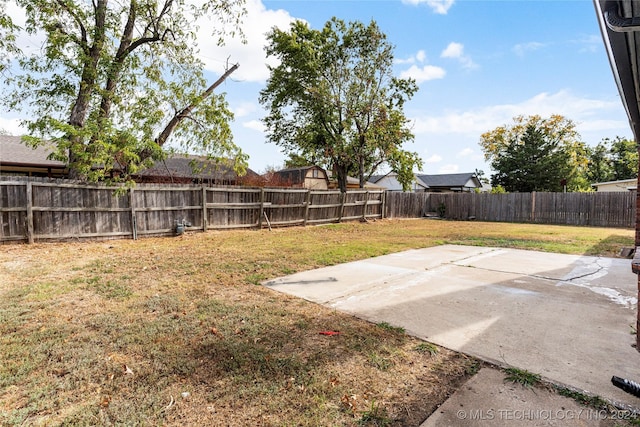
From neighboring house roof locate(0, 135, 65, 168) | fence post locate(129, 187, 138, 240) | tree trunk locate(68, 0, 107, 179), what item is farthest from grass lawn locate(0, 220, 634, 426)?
neighboring house roof locate(0, 135, 65, 168)

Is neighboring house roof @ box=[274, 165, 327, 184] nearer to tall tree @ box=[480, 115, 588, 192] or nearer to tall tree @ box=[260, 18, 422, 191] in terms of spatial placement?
tall tree @ box=[260, 18, 422, 191]

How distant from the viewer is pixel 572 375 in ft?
6.93

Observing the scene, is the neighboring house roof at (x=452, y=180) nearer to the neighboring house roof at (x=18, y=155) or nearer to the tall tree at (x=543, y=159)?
the tall tree at (x=543, y=159)

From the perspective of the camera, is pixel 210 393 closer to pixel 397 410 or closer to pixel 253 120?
pixel 397 410

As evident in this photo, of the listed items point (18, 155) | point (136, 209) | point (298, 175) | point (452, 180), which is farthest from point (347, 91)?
point (452, 180)

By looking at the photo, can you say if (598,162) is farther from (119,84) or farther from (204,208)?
(119,84)

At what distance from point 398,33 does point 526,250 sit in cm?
1431

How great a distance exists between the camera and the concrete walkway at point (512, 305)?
2.32 m

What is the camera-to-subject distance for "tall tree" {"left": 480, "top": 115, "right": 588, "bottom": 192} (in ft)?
85.2

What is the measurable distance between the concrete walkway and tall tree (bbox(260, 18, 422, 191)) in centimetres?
1240

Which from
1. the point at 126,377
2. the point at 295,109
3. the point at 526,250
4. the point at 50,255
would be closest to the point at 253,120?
the point at 295,109

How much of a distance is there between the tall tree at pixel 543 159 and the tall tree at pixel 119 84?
2597 centimetres

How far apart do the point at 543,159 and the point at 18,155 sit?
1361 inches

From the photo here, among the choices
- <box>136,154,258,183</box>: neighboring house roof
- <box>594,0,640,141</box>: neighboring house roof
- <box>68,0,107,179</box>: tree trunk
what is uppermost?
<box>68,0,107,179</box>: tree trunk
